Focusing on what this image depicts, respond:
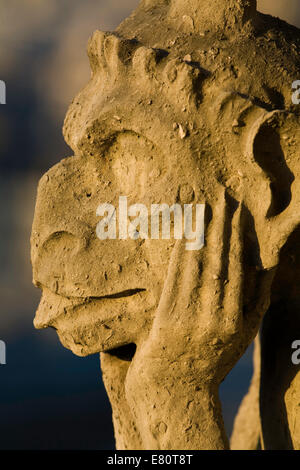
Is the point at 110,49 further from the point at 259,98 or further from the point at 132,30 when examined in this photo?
the point at 259,98

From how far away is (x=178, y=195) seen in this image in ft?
5.40

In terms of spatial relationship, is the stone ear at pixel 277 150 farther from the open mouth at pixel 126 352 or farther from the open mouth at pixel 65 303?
the open mouth at pixel 126 352

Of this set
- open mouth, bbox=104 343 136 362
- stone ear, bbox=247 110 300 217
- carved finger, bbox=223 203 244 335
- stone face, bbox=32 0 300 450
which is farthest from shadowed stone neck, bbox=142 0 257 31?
open mouth, bbox=104 343 136 362

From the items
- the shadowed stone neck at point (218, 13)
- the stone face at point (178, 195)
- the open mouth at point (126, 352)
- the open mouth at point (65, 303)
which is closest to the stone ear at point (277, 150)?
the stone face at point (178, 195)

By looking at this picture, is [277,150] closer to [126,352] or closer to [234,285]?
[234,285]

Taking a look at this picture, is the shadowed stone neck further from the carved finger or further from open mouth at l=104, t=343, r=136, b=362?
open mouth at l=104, t=343, r=136, b=362

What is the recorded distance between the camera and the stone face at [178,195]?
64.9 inches

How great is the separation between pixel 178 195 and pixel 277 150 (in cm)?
22

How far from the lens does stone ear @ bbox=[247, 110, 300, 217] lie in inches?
64.2

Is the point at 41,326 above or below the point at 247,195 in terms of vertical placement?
below

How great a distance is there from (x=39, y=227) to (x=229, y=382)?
2.76 metres

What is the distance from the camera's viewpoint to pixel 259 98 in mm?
1661

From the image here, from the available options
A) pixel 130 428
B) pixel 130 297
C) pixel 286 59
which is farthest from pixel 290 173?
pixel 130 428

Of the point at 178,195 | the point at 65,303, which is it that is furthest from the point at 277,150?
the point at 65,303
